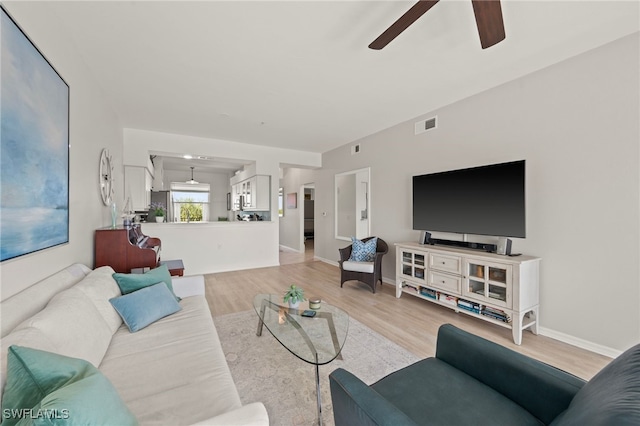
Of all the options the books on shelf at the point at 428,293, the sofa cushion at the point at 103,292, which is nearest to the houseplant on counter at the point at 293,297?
the sofa cushion at the point at 103,292

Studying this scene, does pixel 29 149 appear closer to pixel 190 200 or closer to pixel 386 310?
pixel 386 310

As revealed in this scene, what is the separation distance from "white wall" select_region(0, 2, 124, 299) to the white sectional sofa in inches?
4.1

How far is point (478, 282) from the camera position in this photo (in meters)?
2.89

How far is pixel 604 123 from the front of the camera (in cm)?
230

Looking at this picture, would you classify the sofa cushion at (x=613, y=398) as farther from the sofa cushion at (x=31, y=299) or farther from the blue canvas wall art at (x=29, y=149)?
the blue canvas wall art at (x=29, y=149)

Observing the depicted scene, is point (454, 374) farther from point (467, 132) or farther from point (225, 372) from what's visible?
point (467, 132)

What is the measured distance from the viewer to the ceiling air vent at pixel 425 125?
12.2ft

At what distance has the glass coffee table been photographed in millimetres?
1697

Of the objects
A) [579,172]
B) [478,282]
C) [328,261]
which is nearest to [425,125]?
[579,172]

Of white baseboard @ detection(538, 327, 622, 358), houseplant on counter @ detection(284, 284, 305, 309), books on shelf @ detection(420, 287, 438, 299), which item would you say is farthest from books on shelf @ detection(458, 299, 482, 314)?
houseplant on counter @ detection(284, 284, 305, 309)

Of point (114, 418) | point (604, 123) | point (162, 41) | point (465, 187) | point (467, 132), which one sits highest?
point (162, 41)

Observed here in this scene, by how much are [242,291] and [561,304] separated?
388cm

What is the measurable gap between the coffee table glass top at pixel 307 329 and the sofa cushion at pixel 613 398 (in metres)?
1.15

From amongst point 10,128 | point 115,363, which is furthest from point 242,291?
point 10,128
